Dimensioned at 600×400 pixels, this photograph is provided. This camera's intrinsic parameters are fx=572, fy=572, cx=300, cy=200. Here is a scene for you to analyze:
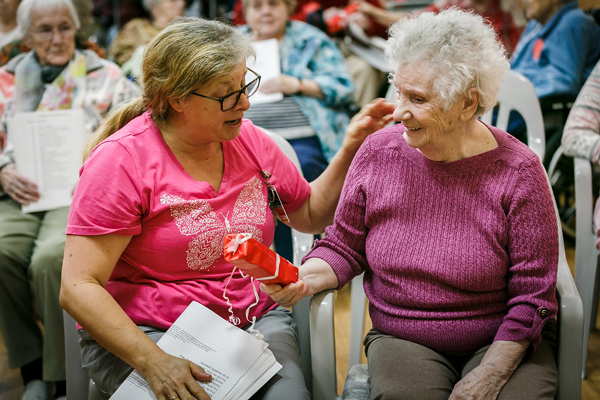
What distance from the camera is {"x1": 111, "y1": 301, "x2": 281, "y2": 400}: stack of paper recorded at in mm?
1282

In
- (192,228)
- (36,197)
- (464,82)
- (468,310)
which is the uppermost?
(464,82)

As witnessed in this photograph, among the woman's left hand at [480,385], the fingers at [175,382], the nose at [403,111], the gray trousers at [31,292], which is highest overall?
the nose at [403,111]

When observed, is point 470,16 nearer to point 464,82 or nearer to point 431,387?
point 464,82

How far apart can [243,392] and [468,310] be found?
1.86ft

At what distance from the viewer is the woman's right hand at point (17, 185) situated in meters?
2.21

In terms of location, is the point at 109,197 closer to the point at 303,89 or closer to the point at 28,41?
the point at 28,41

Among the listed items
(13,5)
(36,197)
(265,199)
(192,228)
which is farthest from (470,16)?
(13,5)

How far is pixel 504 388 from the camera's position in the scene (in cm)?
128

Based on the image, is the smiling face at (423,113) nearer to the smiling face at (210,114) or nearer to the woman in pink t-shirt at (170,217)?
the woman in pink t-shirt at (170,217)

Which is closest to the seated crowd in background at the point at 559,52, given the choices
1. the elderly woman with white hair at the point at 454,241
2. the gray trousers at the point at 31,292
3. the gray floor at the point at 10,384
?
the elderly woman with white hair at the point at 454,241

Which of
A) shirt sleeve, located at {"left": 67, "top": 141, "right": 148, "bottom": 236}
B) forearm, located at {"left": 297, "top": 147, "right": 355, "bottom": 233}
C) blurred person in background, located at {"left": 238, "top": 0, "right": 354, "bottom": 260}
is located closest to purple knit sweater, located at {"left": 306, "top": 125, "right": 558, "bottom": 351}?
forearm, located at {"left": 297, "top": 147, "right": 355, "bottom": 233}

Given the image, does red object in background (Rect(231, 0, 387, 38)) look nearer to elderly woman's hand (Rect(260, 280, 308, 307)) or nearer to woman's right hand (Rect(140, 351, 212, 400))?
elderly woman's hand (Rect(260, 280, 308, 307))

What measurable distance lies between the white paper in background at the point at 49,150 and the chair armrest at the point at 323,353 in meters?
1.32

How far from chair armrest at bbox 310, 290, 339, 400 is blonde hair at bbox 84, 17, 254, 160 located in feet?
→ 2.07
